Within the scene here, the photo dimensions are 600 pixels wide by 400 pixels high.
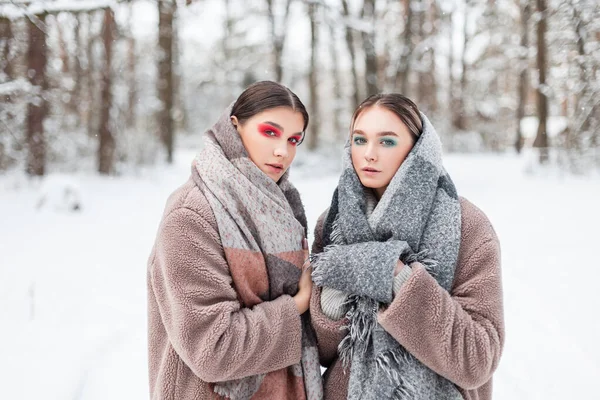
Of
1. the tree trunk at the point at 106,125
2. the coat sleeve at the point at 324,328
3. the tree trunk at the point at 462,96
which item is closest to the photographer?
the coat sleeve at the point at 324,328

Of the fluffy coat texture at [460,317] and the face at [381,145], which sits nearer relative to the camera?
the fluffy coat texture at [460,317]

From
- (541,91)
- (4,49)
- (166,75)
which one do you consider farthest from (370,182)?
(166,75)

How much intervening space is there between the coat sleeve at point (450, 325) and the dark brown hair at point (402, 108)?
558 mm

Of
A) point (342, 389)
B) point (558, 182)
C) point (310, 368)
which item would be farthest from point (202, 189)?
point (558, 182)

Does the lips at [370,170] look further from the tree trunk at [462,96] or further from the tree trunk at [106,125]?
the tree trunk at [462,96]

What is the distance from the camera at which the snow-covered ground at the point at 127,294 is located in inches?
135

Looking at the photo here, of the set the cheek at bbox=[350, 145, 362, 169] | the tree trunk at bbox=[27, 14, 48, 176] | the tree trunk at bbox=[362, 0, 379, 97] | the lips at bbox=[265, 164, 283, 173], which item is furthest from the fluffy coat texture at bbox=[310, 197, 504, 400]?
the tree trunk at bbox=[27, 14, 48, 176]

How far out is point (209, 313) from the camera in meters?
1.64

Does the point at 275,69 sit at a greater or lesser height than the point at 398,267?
greater

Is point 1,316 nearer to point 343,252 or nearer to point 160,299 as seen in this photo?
point 160,299

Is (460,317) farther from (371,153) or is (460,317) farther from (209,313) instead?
(209,313)

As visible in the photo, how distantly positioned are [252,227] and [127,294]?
3521mm

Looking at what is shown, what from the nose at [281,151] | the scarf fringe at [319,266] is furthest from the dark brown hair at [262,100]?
the scarf fringe at [319,266]

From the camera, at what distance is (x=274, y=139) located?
1.93 m
